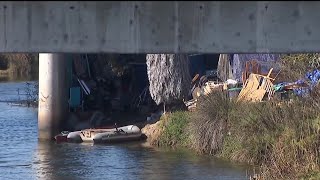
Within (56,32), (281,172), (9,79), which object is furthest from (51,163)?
(9,79)

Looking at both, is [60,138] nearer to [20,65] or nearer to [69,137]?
[69,137]

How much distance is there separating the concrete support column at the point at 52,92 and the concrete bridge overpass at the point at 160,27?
21.4 metres

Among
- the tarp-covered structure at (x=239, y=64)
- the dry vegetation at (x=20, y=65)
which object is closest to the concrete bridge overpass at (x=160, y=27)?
the tarp-covered structure at (x=239, y=64)

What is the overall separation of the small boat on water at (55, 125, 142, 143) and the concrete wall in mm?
19170

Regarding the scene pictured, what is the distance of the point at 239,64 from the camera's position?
3388 centimetres

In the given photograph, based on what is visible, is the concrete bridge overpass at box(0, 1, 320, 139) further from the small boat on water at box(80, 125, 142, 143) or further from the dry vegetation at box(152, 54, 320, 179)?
the small boat on water at box(80, 125, 142, 143)

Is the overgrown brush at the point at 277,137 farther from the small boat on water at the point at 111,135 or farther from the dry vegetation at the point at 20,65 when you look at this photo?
the dry vegetation at the point at 20,65

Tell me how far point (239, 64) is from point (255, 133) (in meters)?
9.90

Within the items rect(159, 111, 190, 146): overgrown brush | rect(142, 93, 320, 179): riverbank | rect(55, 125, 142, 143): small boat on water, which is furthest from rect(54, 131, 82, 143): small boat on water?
rect(159, 111, 190, 146): overgrown brush

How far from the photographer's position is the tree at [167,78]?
109ft

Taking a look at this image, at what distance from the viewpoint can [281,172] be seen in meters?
20.0

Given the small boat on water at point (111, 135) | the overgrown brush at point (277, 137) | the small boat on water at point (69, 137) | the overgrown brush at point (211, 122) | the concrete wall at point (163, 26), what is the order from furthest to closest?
the small boat on water at point (69, 137), the small boat on water at point (111, 135), the overgrown brush at point (211, 122), the overgrown brush at point (277, 137), the concrete wall at point (163, 26)

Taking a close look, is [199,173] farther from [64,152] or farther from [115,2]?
[115,2]

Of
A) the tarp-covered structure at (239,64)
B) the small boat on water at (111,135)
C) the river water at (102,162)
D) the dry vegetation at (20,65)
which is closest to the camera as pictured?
the river water at (102,162)
